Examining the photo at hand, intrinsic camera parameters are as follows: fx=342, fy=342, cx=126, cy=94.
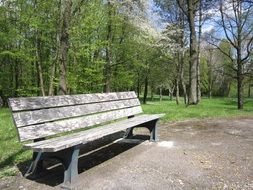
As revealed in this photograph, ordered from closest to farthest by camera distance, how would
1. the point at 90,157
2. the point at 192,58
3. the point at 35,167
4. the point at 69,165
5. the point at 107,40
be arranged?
the point at 69,165 < the point at 35,167 < the point at 90,157 < the point at 192,58 < the point at 107,40

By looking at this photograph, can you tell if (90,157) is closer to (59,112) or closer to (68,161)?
(59,112)

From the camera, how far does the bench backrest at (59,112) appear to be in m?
4.62

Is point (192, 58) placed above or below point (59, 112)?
above

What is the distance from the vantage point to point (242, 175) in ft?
16.7

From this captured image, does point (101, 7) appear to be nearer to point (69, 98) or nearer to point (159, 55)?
point (159, 55)

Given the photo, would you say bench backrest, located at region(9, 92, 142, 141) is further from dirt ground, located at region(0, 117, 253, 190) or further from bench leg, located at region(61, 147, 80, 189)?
dirt ground, located at region(0, 117, 253, 190)

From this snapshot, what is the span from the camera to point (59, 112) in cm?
540

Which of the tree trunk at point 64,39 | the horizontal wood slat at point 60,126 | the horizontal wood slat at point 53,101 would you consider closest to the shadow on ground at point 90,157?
the horizontal wood slat at point 60,126

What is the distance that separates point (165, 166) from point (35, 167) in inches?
79.6

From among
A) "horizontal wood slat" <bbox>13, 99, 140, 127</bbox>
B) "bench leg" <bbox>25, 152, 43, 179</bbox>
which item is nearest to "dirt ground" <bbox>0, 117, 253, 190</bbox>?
"bench leg" <bbox>25, 152, 43, 179</bbox>

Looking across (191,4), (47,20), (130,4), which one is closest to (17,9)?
(47,20)

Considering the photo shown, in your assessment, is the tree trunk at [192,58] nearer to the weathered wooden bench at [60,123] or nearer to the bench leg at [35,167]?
the weathered wooden bench at [60,123]

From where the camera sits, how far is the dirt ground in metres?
4.64

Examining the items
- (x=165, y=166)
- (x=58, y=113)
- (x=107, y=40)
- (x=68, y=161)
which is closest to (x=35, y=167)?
(x=68, y=161)
